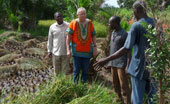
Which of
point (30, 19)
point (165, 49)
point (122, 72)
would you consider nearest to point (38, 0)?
point (30, 19)

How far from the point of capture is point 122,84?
183 inches

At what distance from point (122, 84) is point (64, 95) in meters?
1.17

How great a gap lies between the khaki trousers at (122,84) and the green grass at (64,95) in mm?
593

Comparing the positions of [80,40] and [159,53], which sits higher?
[80,40]

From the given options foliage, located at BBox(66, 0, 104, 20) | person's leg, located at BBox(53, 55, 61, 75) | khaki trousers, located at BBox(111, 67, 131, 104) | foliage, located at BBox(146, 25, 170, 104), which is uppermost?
foliage, located at BBox(66, 0, 104, 20)

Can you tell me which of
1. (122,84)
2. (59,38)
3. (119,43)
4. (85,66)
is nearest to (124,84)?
(122,84)

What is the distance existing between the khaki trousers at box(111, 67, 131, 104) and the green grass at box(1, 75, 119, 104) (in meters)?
0.59

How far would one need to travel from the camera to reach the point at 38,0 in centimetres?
1969

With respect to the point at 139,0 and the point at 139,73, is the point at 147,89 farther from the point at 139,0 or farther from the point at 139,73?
the point at 139,0

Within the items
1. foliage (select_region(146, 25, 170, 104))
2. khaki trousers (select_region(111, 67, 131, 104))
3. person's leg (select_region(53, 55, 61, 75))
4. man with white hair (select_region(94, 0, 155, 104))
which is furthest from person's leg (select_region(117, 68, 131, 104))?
foliage (select_region(146, 25, 170, 104))

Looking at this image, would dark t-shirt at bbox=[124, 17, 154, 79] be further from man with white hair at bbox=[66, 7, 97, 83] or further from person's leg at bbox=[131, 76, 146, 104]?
man with white hair at bbox=[66, 7, 97, 83]

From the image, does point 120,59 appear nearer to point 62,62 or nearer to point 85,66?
point 85,66

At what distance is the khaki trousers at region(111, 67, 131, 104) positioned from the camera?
4605mm

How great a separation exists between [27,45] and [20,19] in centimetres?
815
